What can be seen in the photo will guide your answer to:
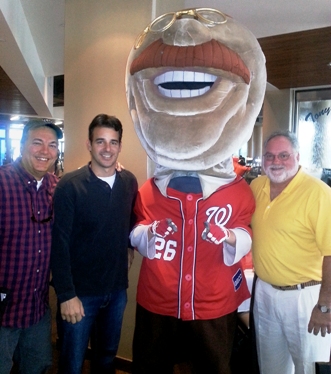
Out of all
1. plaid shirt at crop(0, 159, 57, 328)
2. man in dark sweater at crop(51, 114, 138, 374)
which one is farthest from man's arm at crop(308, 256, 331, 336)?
plaid shirt at crop(0, 159, 57, 328)

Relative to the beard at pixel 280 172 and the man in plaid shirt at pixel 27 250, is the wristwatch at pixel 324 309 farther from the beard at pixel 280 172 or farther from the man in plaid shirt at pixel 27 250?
the man in plaid shirt at pixel 27 250

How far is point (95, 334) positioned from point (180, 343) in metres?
0.50

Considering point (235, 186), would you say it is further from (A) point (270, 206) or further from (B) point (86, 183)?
(B) point (86, 183)

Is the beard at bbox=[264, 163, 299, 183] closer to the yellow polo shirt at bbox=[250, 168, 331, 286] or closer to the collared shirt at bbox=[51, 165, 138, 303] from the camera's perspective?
the yellow polo shirt at bbox=[250, 168, 331, 286]

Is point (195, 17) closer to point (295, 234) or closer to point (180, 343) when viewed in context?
point (295, 234)

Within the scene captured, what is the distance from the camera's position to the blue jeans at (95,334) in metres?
1.60

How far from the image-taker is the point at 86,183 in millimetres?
1586

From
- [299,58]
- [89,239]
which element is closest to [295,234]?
[89,239]

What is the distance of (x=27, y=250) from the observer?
1.48 m

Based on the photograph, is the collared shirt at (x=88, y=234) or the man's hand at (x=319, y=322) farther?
the collared shirt at (x=88, y=234)

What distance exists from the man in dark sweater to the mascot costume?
6.6 inches

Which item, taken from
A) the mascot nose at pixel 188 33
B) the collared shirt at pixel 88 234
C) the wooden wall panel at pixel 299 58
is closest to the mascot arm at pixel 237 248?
the collared shirt at pixel 88 234

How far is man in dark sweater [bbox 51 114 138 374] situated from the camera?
1529mm

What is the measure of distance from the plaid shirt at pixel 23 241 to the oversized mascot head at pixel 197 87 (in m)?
0.52
